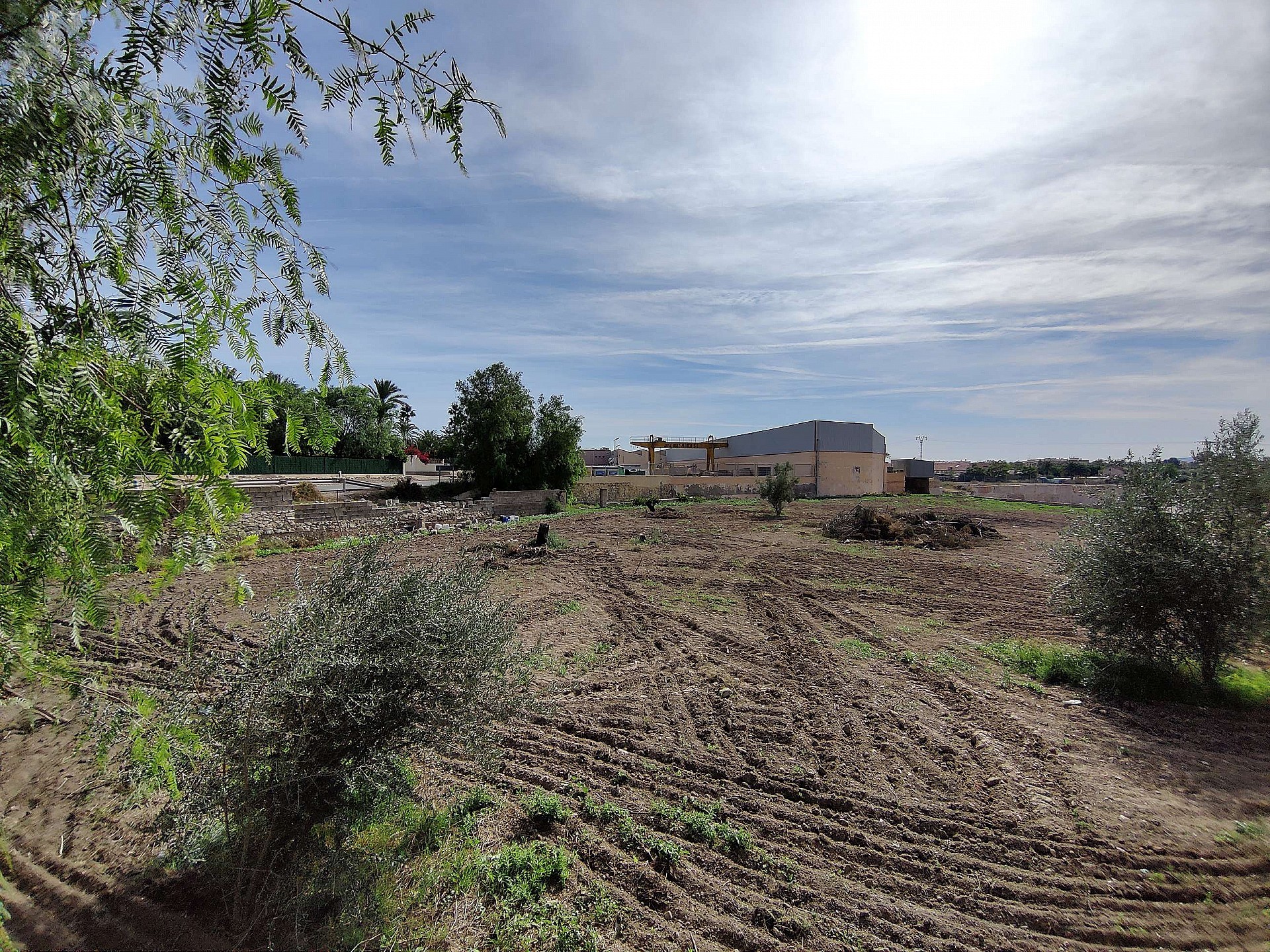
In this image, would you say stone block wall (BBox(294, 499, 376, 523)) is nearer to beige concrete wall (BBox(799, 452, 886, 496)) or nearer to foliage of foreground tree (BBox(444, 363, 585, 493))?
foliage of foreground tree (BBox(444, 363, 585, 493))

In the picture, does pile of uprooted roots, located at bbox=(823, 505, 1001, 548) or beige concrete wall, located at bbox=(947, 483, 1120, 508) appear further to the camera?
beige concrete wall, located at bbox=(947, 483, 1120, 508)

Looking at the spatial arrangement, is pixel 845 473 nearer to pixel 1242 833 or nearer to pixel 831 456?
pixel 831 456

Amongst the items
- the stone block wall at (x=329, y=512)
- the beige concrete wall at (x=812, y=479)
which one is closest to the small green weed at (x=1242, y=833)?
the stone block wall at (x=329, y=512)

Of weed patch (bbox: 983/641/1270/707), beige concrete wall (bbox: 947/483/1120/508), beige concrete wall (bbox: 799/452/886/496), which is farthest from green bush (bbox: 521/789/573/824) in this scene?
beige concrete wall (bbox: 799/452/886/496)

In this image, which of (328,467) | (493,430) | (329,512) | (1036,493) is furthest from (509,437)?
(1036,493)

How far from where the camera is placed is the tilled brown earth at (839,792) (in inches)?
140

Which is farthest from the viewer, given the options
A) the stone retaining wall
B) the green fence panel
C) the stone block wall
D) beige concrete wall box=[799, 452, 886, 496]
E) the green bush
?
beige concrete wall box=[799, 452, 886, 496]

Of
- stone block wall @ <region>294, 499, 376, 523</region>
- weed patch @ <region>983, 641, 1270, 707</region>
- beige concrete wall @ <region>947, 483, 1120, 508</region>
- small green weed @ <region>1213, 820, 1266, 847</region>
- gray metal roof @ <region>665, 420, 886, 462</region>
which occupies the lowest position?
small green weed @ <region>1213, 820, 1266, 847</region>

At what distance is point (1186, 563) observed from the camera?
6605 millimetres

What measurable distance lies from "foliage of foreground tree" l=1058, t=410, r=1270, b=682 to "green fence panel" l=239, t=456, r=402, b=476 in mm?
33392

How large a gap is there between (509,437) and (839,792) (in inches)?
1104

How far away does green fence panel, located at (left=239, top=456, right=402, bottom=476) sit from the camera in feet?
113

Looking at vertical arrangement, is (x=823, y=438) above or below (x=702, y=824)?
above

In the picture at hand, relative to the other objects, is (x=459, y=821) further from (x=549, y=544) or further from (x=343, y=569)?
(x=549, y=544)
